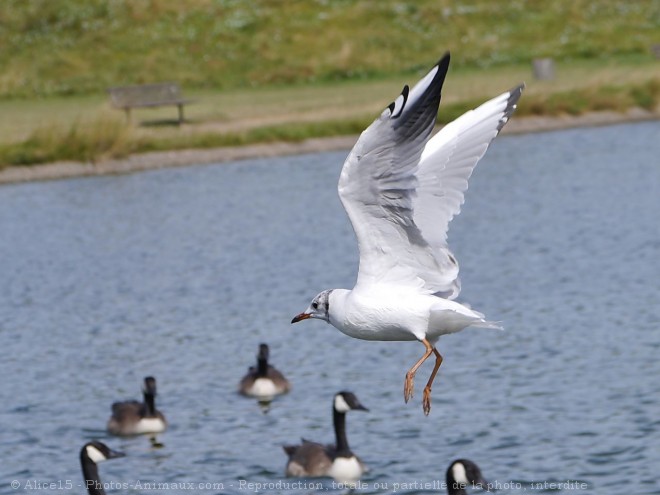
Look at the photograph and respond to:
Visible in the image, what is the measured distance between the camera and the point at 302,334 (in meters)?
22.4

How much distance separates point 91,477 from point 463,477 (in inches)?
164

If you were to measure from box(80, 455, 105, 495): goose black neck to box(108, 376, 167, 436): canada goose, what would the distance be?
2.45 m

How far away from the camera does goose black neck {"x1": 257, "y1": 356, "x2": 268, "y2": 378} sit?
18.7m

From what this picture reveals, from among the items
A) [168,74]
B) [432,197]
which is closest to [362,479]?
[432,197]

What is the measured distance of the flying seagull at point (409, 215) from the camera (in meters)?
9.46

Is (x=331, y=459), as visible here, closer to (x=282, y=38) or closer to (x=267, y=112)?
(x=267, y=112)

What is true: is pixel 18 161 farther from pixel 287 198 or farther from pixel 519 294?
pixel 519 294

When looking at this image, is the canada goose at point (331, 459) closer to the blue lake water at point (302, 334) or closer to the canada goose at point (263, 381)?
the blue lake water at point (302, 334)

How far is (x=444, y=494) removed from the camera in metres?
14.6

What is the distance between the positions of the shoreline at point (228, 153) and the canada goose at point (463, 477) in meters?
24.1

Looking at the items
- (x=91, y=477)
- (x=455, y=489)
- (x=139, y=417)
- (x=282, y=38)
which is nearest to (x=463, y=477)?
(x=455, y=489)

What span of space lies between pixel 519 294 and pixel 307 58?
1249 inches

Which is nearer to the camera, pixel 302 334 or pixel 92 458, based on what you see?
pixel 92 458

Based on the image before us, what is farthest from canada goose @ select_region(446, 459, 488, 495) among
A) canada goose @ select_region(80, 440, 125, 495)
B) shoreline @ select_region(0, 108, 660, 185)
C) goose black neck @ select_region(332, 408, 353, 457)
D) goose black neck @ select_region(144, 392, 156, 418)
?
shoreline @ select_region(0, 108, 660, 185)
